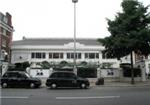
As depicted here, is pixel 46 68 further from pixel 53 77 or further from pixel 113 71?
pixel 53 77

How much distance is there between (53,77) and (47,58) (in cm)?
3764

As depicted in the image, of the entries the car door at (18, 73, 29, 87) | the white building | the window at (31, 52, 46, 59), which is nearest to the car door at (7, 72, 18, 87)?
the car door at (18, 73, 29, 87)

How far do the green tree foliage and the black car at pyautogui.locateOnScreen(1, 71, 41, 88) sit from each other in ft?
37.0

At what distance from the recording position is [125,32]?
35.1 meters

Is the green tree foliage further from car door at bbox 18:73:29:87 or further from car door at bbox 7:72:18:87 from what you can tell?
car door at bbox 7:72:18:87

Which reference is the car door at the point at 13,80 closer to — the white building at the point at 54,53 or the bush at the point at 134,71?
the bush at the point at 134,71

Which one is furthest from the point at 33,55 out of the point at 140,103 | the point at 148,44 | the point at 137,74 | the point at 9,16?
the point at 140,103

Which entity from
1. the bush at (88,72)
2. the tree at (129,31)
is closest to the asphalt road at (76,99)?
the tree at (129,31)

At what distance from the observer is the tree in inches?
1329

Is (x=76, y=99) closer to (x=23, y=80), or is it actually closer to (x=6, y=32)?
(x=23, y=80)

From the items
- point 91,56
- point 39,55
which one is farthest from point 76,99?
point 39,55

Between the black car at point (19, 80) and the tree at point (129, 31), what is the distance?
11.3 meters

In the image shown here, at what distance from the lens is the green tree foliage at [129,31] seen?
3375 cm

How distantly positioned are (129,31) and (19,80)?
579 inches
